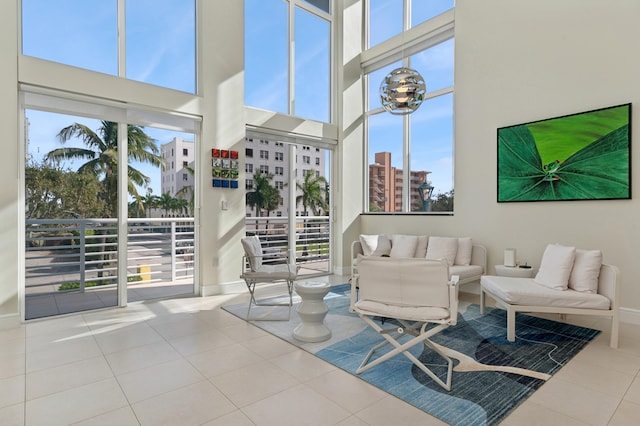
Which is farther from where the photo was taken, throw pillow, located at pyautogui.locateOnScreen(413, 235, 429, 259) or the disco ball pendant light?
throw pillow, located at pyautogui.locateOnScreen(413, 235, 429, 259)

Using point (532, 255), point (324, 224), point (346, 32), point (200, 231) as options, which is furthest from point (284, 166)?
point (532, 255)

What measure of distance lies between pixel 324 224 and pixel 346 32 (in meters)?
3.67

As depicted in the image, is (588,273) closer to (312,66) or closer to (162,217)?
(162,217)

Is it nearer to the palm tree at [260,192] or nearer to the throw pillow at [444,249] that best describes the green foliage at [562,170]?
the throw pillow at [444,249]

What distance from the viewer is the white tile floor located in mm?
2029

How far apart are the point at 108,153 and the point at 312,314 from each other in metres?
3.17

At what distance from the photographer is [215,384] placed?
2.41 meters

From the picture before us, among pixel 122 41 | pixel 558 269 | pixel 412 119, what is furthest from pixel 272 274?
pixel 412 119

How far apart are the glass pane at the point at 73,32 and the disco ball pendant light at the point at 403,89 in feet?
11.1

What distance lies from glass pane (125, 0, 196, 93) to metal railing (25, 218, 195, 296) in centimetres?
193

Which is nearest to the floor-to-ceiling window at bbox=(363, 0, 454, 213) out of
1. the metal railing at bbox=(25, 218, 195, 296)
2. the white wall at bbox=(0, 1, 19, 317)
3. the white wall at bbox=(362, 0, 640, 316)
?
the white wall at bbox=(362, 0, 640, 316)

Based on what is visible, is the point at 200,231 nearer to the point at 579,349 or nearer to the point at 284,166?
the point at 284,166

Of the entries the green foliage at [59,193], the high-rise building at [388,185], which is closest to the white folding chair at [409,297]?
the green foliage at [59,193]

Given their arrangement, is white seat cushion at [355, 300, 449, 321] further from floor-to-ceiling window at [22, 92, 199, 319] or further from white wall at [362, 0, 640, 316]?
floor-to-ceiling window at [22, 92, 199, 319]
